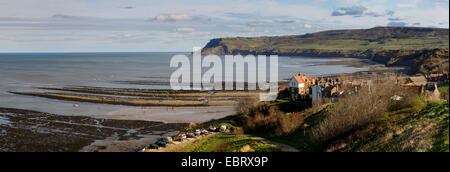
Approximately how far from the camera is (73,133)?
4756 centimetres

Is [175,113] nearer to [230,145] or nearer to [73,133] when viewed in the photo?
[73,133]

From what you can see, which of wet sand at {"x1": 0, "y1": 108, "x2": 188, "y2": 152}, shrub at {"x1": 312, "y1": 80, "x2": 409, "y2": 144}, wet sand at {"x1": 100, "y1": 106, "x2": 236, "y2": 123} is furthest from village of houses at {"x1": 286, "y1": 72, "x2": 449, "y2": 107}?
wet sand at {"x1": 0, "y1": 108, "x2": 188, "y2": 152}

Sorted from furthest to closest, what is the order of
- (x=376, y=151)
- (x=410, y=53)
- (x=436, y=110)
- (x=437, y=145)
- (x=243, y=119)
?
1. (x=410, y=53)
2. (x=243, y=119)
3. (x=436, y=110)
4. (x=376, y=151)
5. (x=437, y=145)

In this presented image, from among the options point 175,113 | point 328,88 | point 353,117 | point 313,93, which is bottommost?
point 175,113

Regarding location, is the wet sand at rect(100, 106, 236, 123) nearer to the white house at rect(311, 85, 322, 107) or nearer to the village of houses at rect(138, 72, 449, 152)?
the village of houses at rect(138, 72, 449, 152)

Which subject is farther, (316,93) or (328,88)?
(316,93)

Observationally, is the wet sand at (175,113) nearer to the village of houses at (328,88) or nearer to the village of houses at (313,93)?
the village of houses at (313,93)

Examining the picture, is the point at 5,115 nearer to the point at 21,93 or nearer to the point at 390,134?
the point at 21,93

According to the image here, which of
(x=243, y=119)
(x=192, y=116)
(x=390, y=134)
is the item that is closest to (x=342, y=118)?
(x=390, y=134)

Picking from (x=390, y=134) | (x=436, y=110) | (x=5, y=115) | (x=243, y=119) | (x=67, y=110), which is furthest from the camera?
(x=67, y=110)

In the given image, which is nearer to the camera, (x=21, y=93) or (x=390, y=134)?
(x=390, y=134)

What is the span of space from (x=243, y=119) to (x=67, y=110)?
3537 cm

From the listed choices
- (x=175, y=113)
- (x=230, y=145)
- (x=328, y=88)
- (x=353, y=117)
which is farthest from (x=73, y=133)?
(x=353, y=117)

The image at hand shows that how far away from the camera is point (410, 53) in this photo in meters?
173
